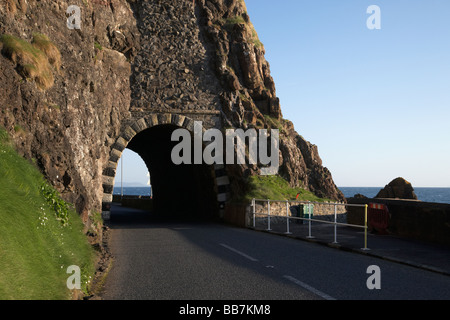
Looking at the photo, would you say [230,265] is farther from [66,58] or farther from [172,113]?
[172,113]

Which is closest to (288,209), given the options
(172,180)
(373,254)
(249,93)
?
(249,93)

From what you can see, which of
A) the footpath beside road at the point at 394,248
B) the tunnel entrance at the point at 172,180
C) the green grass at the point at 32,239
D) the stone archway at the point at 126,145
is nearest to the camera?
the green grass at the point at 32,239

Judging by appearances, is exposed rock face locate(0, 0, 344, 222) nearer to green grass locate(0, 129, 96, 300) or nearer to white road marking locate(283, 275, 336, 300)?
green grass locate(0, 129, 96, 300)

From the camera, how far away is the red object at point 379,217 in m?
14.2

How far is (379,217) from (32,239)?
11.6 meters

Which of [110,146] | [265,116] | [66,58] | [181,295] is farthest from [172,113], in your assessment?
[181,295]

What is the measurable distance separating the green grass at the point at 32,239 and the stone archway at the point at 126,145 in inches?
450

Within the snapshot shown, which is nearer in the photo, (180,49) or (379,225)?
(379,225)

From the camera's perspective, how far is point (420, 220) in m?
13.0

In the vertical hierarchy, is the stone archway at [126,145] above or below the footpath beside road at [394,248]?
above

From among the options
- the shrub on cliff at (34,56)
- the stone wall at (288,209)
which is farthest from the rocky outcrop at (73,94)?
the stone wall at (288,209)

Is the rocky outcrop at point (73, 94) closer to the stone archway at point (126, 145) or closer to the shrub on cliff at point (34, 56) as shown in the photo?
the shrub on cliff at point (34, 56)
